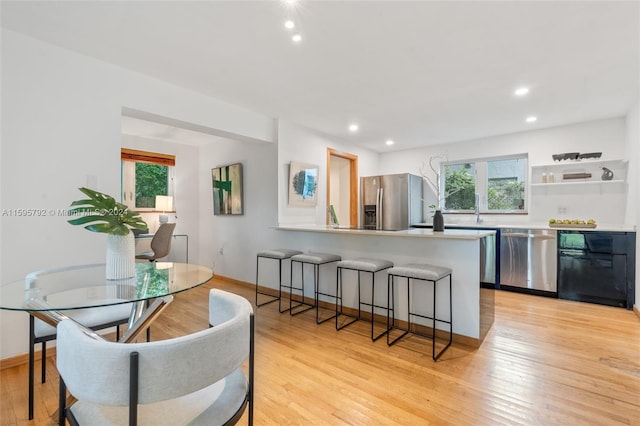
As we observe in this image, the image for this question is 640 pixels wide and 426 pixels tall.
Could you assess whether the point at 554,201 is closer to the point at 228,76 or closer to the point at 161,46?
the point at 228,76

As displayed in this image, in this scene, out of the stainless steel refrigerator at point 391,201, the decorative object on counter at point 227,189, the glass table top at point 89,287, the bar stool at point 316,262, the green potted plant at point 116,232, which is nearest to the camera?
the glass table top at point 89,287

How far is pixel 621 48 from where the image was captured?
7.88 feet

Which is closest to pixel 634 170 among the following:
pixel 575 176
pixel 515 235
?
pixel 575 176

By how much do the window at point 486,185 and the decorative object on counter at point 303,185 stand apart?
2.30 m

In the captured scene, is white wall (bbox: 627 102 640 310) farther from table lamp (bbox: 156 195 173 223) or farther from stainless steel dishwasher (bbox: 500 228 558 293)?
table lamp (bbox: 156 195 173 223)

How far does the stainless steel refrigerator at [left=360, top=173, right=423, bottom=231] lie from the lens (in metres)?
5.36

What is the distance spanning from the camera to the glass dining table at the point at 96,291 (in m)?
1.40

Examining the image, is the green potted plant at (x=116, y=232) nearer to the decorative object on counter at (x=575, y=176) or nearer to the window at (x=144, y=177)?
the window at (x=144, y=177)

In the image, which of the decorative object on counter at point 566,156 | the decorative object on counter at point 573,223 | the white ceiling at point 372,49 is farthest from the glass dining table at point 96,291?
the decorative object on counter at point 566,156

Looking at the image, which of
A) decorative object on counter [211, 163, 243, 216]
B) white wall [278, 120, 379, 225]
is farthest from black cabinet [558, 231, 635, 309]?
decorative object on counter [211, 163, 243, 216]

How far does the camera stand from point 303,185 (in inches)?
179

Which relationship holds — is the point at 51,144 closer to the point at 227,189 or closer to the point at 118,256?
the point at 118,256

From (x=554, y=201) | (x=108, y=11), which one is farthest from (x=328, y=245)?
(x=554, y=201)

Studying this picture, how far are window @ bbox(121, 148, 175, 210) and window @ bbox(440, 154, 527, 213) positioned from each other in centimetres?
512
